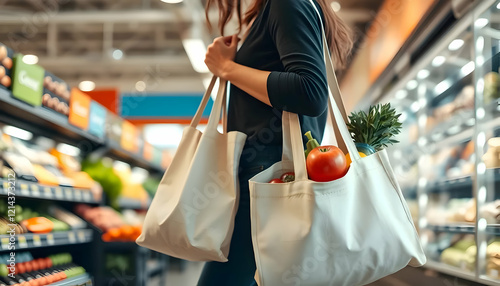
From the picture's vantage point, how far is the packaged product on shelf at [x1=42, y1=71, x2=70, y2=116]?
3.77 meters

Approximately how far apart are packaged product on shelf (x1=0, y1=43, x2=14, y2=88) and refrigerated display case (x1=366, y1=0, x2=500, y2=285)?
316 centimetres

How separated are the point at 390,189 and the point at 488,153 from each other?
109 inches

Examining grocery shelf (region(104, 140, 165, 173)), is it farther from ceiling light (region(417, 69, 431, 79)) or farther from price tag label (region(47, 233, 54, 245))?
ceiling light (region(417, 69, 431, 79))

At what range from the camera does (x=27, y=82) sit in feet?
11.2

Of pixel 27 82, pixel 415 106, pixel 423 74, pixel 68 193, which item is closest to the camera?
pixel 27 82

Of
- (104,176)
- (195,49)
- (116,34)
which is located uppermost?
(116,34)

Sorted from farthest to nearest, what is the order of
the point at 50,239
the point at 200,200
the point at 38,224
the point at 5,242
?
the point at 50,239 → the point at 38,224 → the point at 5,242 → the point at 200,200

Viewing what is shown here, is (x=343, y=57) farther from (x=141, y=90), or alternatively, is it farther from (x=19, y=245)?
(x=141, y=90)

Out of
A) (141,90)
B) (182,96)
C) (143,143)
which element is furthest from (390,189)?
(141,90)

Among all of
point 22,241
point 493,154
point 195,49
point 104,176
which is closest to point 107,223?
point 104,176

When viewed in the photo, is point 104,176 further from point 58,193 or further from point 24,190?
point 24,190

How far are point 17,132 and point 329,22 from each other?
3.37 m

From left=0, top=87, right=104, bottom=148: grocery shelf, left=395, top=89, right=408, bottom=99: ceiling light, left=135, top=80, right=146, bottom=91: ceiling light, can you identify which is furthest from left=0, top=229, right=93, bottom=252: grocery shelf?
left=135, top=80, right=146, bottom=91: ceiling light

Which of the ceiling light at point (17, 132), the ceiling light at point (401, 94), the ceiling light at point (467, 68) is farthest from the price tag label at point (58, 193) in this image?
the ceiling light at point (401, 94)
